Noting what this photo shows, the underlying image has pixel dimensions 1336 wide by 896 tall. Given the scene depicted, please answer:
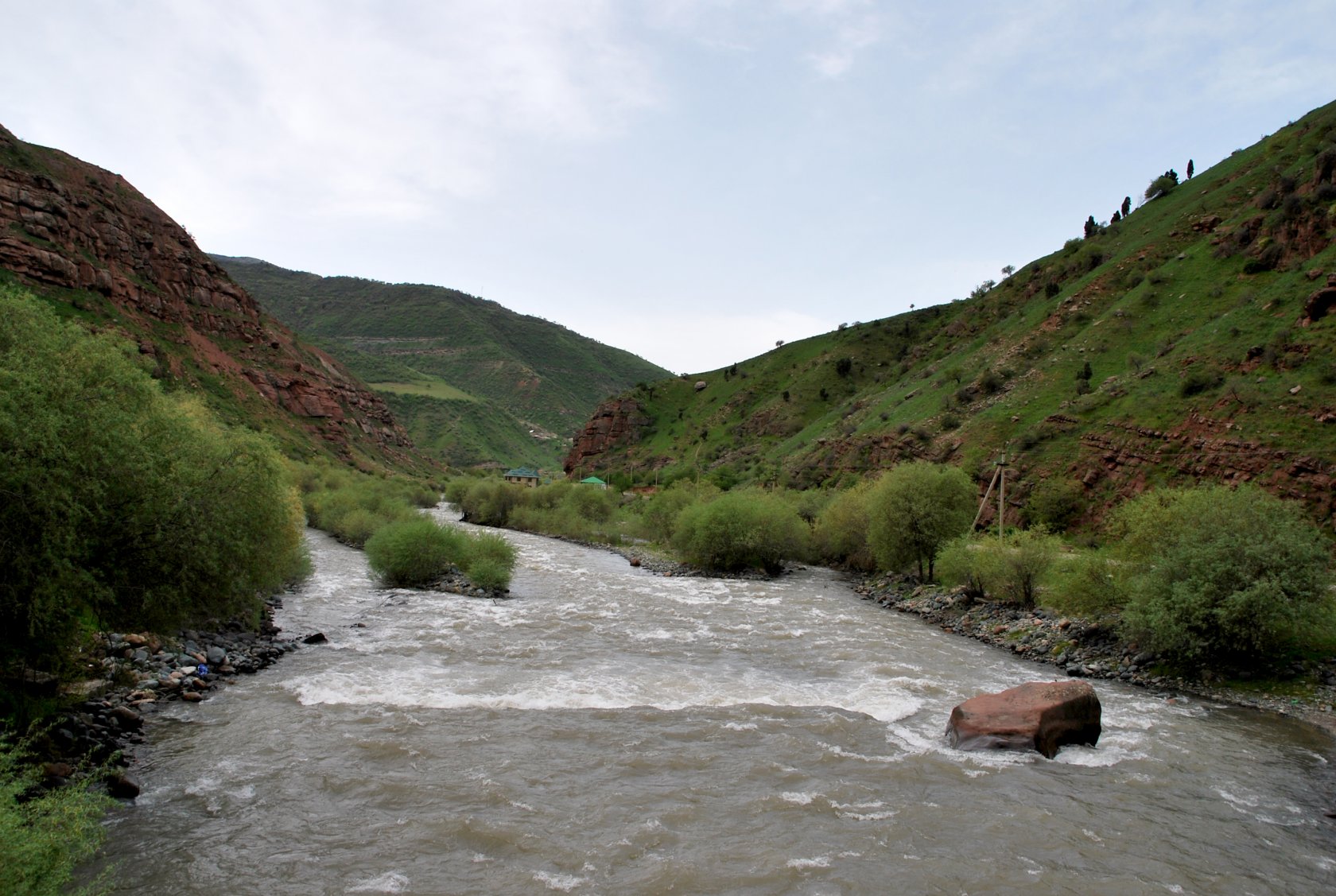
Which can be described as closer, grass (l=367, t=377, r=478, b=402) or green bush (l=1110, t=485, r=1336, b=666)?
green bush (l=1110, t=485, r=1336, b=666)

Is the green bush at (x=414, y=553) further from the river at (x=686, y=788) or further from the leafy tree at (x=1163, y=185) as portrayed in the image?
the leafy tree at (x=1163, y=185)

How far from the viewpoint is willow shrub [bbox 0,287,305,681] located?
10023 millimetres

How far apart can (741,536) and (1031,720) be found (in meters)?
28.6

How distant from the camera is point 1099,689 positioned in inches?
764

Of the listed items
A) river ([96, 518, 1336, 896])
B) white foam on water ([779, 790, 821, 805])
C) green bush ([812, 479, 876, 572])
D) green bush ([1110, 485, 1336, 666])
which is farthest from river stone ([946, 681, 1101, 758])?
green bush ([812, 479, 876, 572])

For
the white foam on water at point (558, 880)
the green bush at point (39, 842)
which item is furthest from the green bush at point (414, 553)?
the white foam on water at point (558, 880)

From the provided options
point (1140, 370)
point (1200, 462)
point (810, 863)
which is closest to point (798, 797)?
point (810, 863)

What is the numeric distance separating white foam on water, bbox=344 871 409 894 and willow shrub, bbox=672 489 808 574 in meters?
34.1

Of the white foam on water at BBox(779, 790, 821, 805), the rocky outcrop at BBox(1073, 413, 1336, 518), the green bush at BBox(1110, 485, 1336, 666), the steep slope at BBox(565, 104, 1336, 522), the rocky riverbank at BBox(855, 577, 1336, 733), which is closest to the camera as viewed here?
the white foam on water at BBox(779, 790, 821, 805)

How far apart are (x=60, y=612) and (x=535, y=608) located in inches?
779

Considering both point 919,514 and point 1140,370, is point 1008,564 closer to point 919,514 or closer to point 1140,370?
point 919,514

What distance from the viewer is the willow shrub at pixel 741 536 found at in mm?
43312

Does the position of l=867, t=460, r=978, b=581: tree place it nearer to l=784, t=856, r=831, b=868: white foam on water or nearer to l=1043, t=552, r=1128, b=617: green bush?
l=1043, t=552, r=1128, b=617: green bush

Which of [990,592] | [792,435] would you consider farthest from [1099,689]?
[792,435]
